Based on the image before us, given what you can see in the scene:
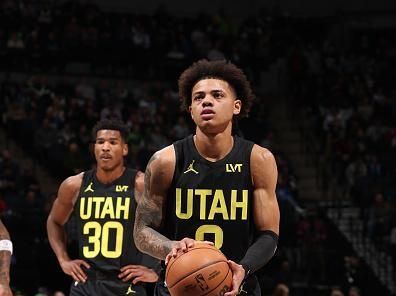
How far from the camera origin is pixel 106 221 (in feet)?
26.4

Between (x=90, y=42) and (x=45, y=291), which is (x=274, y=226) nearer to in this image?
(x=45, y=291)

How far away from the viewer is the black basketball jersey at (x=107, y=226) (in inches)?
313

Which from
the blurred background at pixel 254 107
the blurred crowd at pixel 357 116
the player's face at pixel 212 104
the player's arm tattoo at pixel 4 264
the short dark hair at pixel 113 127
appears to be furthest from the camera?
the blurred crowd at pixel 357 116

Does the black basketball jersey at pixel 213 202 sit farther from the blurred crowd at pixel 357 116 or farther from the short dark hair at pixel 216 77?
the blurred crowd at pixel 357 116

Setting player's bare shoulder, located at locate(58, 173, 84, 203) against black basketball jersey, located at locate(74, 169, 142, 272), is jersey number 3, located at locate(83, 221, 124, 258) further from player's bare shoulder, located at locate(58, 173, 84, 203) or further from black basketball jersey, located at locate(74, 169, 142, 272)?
player's bare shoulder, located at locate(58, 173, 84, 203)

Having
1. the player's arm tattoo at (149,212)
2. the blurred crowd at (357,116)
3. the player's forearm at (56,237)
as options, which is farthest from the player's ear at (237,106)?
Result: the blurred crowd at (357,116)

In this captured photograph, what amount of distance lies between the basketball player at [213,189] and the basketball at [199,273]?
595mm

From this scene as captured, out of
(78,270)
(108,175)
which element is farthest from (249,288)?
(108,175)

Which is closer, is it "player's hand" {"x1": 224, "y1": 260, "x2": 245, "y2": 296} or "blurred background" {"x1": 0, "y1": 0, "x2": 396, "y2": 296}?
"player's hand" {"x1": 224, "y1": 260, "x2": 245, "y2": 296}

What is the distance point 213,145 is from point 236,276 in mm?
1063

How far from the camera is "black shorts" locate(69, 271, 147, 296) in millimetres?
7914

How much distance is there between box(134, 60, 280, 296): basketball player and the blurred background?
206 inches

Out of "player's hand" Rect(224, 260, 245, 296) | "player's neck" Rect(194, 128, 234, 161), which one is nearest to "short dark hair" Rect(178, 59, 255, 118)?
"player's neck" Rect(194, 128, 234, 161)

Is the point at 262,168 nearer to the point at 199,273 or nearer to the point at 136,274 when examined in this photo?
the point at 199,273
